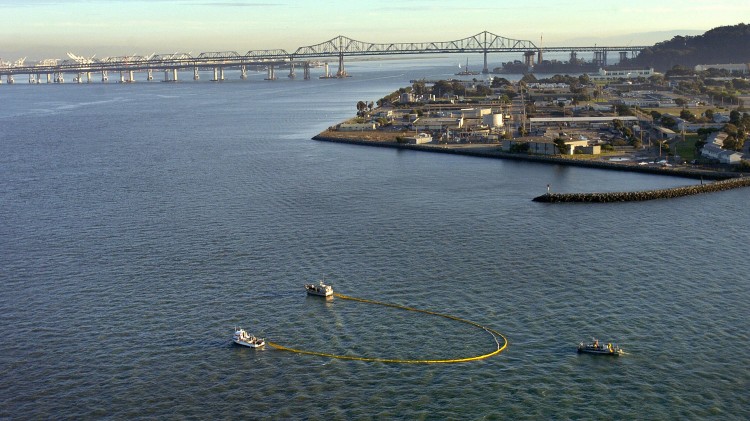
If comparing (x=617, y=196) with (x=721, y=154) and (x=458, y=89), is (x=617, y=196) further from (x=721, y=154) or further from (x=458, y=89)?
(x=458, y=89)

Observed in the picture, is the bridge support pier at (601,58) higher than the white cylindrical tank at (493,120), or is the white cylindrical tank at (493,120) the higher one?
the bridge support pier at (601,58)

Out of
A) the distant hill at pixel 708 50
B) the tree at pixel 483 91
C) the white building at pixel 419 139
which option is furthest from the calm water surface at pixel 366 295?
the distant hill at pixel 708 50

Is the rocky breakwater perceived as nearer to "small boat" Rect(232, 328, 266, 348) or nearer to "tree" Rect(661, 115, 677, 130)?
"small boat" Rect(232, 328, 266, 348)

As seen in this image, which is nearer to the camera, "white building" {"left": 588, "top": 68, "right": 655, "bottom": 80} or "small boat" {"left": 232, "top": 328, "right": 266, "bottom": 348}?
"small boat" {"left": 232, "top": 328, "right": 266, "bottom": 348}

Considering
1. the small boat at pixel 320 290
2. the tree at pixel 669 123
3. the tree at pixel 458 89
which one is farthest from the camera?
the tree at pixel 458 89

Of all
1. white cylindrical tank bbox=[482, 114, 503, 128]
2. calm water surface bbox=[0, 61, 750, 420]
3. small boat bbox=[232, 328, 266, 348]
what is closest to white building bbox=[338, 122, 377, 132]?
white cylindrical tank bbox=[482, 114, 503, 128]

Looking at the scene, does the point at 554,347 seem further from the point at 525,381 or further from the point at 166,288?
the point at 166,288

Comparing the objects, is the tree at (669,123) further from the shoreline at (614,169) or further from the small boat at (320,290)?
the small boat at (320,290)
